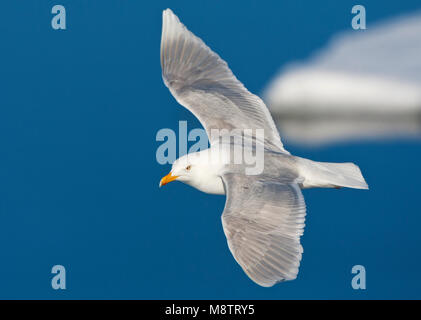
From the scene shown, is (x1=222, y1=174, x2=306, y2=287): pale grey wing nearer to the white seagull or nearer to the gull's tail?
the white seagull

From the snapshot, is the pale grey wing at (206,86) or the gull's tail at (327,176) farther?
the pale grey wing at (206,86)


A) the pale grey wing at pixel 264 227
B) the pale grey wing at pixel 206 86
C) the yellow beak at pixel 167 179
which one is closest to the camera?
the pale grey wing at pixel 264 227

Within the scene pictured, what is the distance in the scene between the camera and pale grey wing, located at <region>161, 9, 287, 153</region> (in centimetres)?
455

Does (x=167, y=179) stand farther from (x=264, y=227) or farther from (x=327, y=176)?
(x=327, y=176)

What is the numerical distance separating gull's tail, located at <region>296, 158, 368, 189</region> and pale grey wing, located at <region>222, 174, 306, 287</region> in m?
0.25

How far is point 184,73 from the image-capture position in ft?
15.5

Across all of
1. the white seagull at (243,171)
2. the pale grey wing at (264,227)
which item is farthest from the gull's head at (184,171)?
the pale grey wing at (264,227)

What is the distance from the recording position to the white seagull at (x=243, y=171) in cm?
358

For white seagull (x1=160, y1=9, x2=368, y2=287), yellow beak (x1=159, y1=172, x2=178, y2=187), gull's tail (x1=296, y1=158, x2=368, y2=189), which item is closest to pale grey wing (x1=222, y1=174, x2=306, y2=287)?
white seagull (x1=160, y1=9, x2=368, y2=287)

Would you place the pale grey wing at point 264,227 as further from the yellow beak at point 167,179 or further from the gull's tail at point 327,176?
the yellow beak at point 167,179

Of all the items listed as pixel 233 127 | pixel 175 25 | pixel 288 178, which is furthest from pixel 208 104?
pixel 288 178

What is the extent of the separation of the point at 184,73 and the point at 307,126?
2.14 meters

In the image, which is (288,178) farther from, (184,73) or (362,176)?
(184,73)

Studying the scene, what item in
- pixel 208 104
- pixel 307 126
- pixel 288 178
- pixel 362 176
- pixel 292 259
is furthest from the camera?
pixel 307 126
